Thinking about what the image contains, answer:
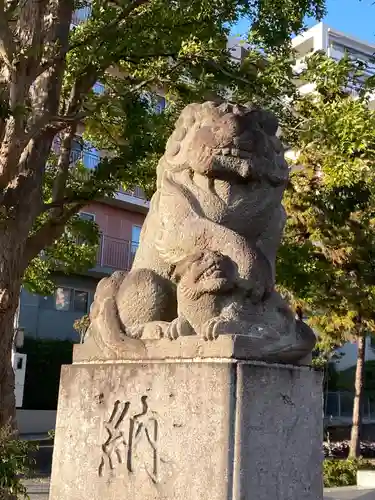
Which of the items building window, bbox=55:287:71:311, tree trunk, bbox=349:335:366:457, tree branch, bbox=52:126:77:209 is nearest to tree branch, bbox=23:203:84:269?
tree branch, bbox=52:126:77:209

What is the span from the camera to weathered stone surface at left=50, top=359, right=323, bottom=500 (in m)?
3.11

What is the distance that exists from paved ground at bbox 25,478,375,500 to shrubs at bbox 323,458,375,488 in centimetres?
74

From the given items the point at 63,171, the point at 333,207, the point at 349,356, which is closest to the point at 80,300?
the point at 333,207

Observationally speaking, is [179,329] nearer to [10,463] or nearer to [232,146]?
[232,146]

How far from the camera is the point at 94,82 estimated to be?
8391 mm

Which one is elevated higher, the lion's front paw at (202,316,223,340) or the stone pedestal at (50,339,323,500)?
the lion's front paw at (202,316,223,340)

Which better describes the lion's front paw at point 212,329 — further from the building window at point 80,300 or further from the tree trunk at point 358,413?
the building window at point 80,300

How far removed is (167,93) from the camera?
31.9 feet

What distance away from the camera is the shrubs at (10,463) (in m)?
5.75

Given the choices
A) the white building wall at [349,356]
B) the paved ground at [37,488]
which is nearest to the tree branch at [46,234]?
the paved ground at [37,488]

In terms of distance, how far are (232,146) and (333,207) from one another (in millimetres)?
7694

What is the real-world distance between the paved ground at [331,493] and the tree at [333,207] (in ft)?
9.40

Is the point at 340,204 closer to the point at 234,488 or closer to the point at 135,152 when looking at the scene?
the point at 135,152

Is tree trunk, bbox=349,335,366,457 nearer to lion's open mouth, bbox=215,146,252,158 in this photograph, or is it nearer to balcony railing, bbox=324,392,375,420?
lion's open mouth, bbox=215,146,252,158
